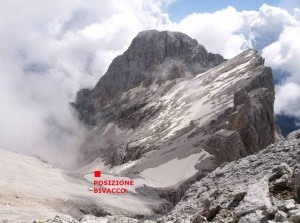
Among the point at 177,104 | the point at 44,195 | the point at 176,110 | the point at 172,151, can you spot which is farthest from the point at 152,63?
the point at 44,195

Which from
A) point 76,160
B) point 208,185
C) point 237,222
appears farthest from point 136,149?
point 237,222

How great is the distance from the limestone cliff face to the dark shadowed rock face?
0.34 metres

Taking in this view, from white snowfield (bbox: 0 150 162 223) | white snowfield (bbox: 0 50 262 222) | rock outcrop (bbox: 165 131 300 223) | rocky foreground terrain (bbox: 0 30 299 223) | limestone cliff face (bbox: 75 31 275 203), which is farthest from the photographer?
limestone cliff face (bbox: 75 31 275 203)

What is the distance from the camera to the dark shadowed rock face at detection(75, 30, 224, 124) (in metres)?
168

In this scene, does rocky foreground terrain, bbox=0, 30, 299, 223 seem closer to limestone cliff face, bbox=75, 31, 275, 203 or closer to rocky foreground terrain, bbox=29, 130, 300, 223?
rocky foreground terrain, bbox=29, 130, 300, 223

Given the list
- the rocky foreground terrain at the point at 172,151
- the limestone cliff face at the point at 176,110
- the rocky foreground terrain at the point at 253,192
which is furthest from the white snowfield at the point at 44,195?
the limestone cliff face at the point at 176,110

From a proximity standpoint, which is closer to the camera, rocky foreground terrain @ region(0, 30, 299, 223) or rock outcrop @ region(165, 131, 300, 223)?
rock outcrop @ region(165, 131, 300, 223)

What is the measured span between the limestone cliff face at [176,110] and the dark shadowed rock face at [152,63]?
343 mm

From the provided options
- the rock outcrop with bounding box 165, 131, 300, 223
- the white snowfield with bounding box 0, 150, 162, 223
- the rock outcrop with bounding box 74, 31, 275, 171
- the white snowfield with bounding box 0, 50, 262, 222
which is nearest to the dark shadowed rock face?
the rock outcrop with bounding box 74, 31, 275, 171

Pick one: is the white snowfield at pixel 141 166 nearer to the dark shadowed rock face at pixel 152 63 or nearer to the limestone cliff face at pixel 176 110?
the limestone cliff face at pixel 176 110

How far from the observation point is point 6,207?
4106 centimetres

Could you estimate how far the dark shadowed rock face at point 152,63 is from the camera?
167625mm

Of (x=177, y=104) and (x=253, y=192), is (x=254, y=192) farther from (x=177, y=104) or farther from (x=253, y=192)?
(x=177, y=104)

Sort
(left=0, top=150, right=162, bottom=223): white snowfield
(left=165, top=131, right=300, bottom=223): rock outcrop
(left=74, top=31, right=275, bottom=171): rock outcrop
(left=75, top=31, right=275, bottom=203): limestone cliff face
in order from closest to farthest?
(left=165, top=131, right=300, bottom=223): rock outcrop
(left=0, top=150, right=162, bottom=223): white snowfield
(left=75, top=31, right=275, bottom=203): limestone cliff face
(left=74, top=31, right=275, bottom=171): rock outcrop
